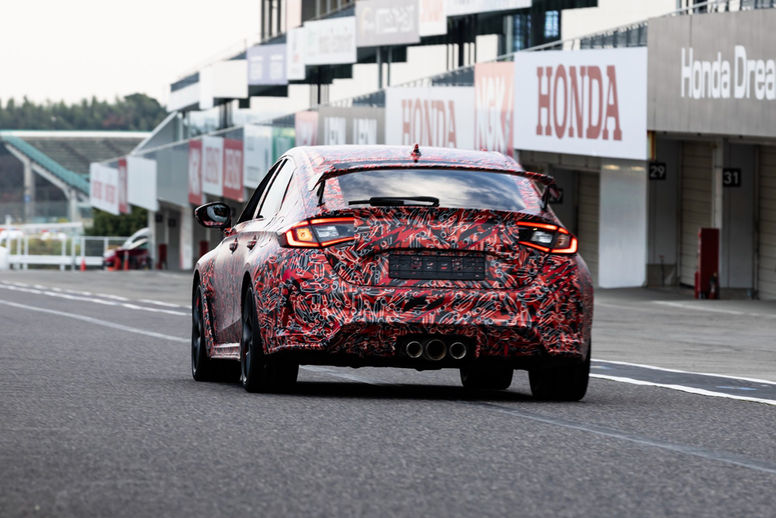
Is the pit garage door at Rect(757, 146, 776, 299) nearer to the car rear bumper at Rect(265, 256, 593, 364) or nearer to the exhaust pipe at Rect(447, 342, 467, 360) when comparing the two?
the car rear bumper at Rect(265, 256, 593, 364)

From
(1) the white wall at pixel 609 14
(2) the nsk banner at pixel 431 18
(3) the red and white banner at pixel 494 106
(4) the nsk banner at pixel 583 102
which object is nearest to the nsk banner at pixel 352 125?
(2) the nsk banner at pixel 431 18

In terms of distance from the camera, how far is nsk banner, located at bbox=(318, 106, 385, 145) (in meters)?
46.0

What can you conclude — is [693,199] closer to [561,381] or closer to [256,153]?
[561,381]

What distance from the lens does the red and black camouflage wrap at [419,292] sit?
9609 mm

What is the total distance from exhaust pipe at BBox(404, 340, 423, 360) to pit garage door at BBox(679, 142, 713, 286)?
72.3ft

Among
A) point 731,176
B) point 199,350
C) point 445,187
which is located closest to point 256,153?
point 731,176

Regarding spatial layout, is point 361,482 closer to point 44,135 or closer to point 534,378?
point 534,378

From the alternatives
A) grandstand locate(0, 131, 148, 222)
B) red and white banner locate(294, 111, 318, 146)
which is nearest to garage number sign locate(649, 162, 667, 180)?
red and white banner locate(294, 111, 318, 146)

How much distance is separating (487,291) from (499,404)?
713mm

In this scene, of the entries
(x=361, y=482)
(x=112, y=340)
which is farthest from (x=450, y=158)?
(x=112, y=340)

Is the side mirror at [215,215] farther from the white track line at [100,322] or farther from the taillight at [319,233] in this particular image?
the white track line at [100,322]

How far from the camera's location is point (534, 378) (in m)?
10.5

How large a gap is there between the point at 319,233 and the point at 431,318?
752mm

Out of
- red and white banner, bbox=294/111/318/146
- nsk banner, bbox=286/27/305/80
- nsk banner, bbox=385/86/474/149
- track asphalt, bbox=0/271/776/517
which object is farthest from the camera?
nsk banner, bbox=286/27/305/80
